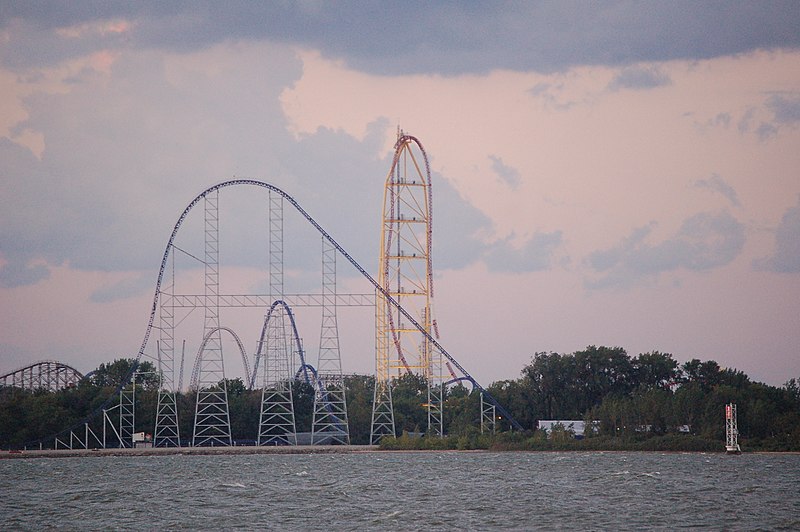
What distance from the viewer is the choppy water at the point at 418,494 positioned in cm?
3609

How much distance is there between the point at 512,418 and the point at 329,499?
46405 mm

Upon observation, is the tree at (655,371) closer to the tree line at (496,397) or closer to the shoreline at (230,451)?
the tree line at (496,397)

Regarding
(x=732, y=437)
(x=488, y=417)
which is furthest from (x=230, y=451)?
(x=732, y=437)

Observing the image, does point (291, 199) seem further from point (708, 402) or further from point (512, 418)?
point (708, 402)

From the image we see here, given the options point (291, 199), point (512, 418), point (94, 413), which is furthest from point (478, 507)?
point (94, 413)

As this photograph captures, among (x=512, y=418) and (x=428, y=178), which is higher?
(x=428, y=178)

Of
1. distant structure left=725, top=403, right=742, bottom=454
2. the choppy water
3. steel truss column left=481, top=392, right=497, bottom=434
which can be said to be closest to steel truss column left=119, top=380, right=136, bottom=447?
the choppy water

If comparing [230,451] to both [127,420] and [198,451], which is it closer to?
[198,451]

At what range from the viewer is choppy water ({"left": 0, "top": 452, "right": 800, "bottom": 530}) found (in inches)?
1421

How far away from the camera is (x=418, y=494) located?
4547 centimetres

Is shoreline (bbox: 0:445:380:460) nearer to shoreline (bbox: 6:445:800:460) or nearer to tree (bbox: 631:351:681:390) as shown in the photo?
shoreline (bbox: 6:445:800:460)

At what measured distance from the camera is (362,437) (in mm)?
93625

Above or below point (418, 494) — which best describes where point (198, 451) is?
above

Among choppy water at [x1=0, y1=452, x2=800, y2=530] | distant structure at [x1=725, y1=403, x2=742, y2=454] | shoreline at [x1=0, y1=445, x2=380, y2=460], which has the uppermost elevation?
distant structure at [x1=725, y1=403, x2=742, y2=454]
